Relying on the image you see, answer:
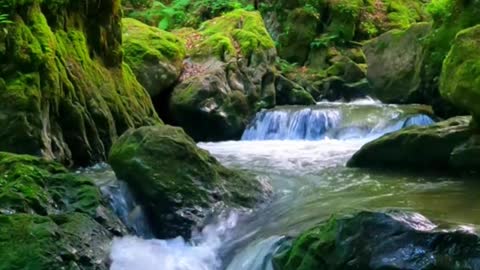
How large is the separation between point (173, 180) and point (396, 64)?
9337 millimetres

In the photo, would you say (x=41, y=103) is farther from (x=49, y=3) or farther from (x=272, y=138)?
(x=272, y=138)

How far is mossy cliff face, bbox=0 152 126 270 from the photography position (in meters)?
4.87

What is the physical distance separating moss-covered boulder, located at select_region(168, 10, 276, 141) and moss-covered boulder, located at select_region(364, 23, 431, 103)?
2404 millimetres

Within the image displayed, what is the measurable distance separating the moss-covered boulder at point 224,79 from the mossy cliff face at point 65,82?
7.06ft

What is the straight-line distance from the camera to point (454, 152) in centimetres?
788

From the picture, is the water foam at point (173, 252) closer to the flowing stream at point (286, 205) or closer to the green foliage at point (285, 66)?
the flowing stream at point (286, 205)

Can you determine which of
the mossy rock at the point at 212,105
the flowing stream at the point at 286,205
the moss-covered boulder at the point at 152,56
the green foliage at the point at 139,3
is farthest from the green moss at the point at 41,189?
the green foliage at the point at 139,3

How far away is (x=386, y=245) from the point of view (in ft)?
13.4

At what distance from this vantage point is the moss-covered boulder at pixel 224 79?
42.9 feet

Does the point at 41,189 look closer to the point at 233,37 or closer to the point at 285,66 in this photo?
the point at 233,37

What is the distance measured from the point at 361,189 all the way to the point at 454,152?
4.53 feet

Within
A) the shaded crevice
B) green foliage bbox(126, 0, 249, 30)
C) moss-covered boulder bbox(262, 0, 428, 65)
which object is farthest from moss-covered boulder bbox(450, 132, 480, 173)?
green foliage bbox(126, 0, 249, 30)

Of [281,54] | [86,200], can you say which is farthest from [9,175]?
[281,54]

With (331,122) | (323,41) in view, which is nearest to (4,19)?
(331,122)
